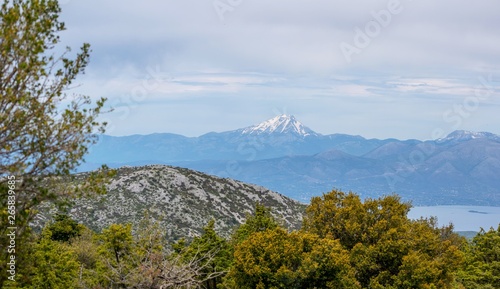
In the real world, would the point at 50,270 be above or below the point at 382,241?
below

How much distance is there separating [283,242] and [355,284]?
6.12m

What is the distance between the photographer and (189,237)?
84.1 m

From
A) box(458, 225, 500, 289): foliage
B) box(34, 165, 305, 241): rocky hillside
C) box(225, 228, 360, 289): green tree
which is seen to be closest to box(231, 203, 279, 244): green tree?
box(225, 228, 360, 289): green tree

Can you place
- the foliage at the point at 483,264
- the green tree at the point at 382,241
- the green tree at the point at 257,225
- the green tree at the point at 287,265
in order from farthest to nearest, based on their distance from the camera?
the foliage at the point at 483,264
the green tree at the point at 257,225
the green tree at the point at 382,241
the green tree at the point at 287,265

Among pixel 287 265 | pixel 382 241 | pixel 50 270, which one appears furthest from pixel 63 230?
pixel 382 241

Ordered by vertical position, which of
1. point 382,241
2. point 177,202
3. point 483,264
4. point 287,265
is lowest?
point 483,264

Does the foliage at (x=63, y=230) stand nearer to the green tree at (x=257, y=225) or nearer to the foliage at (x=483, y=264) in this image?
the green tree at (x=257, y=225)

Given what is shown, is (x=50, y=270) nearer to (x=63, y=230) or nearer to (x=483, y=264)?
(x=63, y=230)

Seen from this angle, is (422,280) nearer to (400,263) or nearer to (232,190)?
(400,263)

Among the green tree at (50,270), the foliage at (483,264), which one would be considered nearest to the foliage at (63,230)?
the green tree at (50,270)

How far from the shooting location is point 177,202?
98.5m

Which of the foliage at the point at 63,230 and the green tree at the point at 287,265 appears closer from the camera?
the green tree at the point at 287,265

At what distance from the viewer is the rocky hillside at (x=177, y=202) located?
86.4 metres

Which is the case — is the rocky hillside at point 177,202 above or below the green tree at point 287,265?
above
